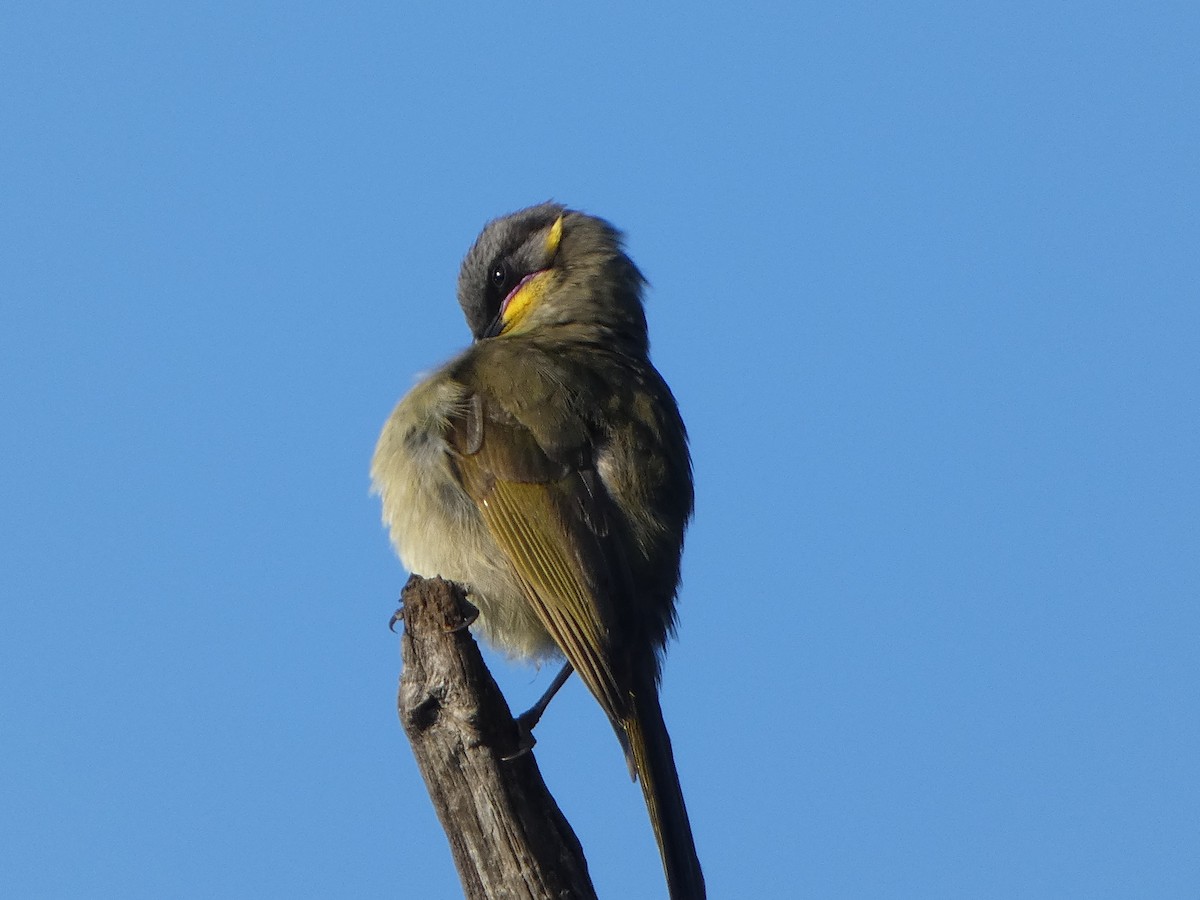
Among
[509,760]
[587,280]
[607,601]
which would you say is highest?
[587,280]

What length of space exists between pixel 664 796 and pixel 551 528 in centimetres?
98

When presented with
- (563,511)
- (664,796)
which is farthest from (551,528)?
(664,796)

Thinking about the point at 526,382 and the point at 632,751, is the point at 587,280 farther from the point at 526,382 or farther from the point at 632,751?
the point at 632,751

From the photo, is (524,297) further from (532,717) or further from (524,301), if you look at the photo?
(532,717)

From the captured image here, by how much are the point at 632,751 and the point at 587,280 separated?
2684mm

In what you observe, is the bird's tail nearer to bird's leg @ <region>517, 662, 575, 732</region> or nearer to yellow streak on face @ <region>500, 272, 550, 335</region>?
bird's leg @ <region>517, 662, 575, 732</region>

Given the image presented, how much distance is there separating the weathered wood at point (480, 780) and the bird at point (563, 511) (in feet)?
1.36

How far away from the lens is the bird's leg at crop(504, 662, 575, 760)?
14.8ft

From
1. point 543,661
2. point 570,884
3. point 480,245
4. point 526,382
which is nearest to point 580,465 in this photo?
point 526,382

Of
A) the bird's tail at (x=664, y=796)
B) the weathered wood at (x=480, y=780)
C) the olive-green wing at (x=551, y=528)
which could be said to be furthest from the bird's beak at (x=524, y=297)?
the weathered wood at (x=480, y=780)

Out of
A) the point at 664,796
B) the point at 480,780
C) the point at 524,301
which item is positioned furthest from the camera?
the point at 524,301

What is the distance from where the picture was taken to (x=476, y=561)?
17.6ft

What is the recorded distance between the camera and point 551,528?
5.18 metres

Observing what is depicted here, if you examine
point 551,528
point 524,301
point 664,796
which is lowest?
point 664,796
